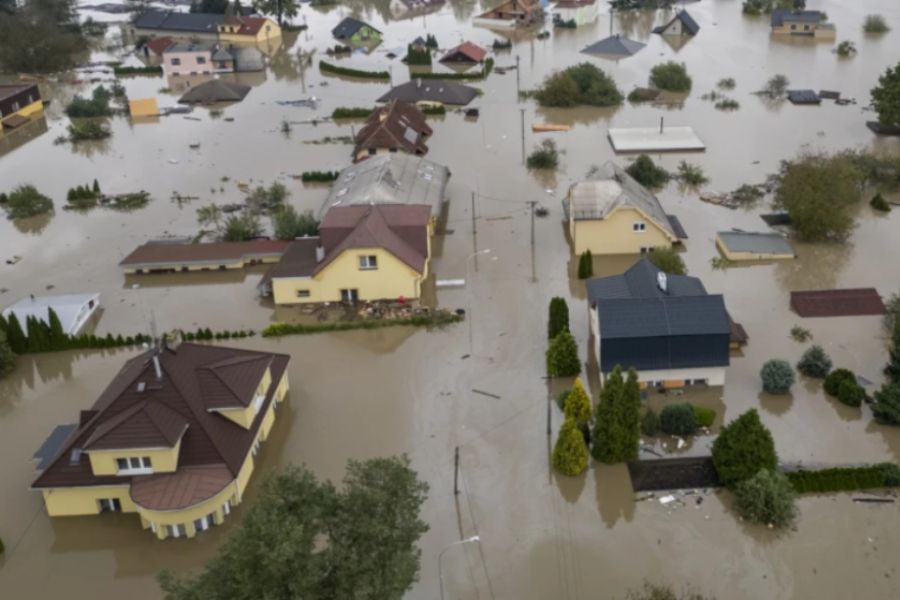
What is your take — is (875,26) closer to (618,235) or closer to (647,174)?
(647,174)

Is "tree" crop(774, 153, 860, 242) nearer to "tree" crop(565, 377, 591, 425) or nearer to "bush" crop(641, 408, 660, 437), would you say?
"bush" crop(641, 408, 660, 437)

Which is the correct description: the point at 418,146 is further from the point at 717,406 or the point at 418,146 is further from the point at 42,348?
the point at 717,406

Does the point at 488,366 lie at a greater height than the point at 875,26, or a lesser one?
lesser

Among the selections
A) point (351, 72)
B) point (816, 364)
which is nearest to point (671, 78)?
point (351, 72)

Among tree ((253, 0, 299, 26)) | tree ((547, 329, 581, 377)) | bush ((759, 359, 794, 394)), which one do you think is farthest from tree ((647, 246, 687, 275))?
tree ((253, 0, 299, 26))

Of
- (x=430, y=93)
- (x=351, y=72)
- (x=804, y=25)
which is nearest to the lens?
(x=430, y=93)

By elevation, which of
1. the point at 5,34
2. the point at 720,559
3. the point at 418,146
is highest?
the point at 5,34

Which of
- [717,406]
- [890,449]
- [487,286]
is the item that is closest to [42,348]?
[487,286]
